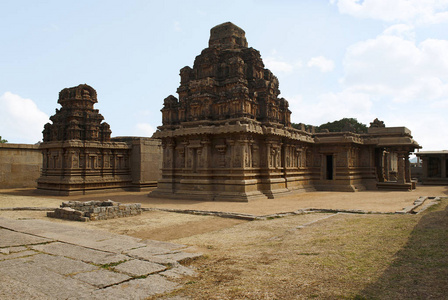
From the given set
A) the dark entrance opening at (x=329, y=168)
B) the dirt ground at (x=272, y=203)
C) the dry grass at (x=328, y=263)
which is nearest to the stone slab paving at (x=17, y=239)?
the dry grass at (x=328, y=263)

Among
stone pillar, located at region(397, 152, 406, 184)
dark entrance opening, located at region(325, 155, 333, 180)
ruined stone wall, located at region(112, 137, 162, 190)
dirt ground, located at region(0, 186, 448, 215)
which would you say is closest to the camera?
dirt ground, located at region(0, 186, 448, 215)

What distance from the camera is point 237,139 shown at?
18922 mm

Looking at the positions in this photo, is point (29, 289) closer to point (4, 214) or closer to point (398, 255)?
point (398, 255)

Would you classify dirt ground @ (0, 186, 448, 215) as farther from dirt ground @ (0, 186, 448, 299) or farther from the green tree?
the green tree

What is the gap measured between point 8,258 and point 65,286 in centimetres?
211

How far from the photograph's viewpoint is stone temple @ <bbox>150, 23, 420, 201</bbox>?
63.2ft

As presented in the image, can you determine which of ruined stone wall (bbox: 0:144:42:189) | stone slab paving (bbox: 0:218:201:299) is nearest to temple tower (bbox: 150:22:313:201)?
stone slab paving (bbox: 0:218:201:299)

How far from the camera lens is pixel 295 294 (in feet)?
14.6

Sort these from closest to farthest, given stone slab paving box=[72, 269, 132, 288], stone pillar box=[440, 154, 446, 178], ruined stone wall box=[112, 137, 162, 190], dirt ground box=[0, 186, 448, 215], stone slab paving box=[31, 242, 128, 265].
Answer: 1. stone slab paving box=[72, 269, 132, 288]
2. stone slab paving box=[31, 242, 128, 265]
3. dirt ground box=[0, 186, 448, 215]
4. ruined stone wall box=[112, 137, 162, 190]
5. stone pillar box=[440, 154, 446, 178]

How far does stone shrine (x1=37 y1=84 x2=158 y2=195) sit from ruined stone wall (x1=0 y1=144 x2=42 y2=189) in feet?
12.3

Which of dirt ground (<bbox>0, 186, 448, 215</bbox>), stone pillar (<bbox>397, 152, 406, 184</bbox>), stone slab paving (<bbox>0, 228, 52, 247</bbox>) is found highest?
stone pillar (<bbox>397, 152, 406, 184</bbox>)

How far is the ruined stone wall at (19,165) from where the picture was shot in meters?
26.6

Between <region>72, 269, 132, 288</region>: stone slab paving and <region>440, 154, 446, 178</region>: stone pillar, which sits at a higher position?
<region>440, 154, 446, 178</region>: stone pillar

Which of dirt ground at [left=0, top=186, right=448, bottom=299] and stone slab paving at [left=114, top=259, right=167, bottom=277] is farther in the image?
stone slab paving at [left=114, top=259, right=167, bottom=277]
